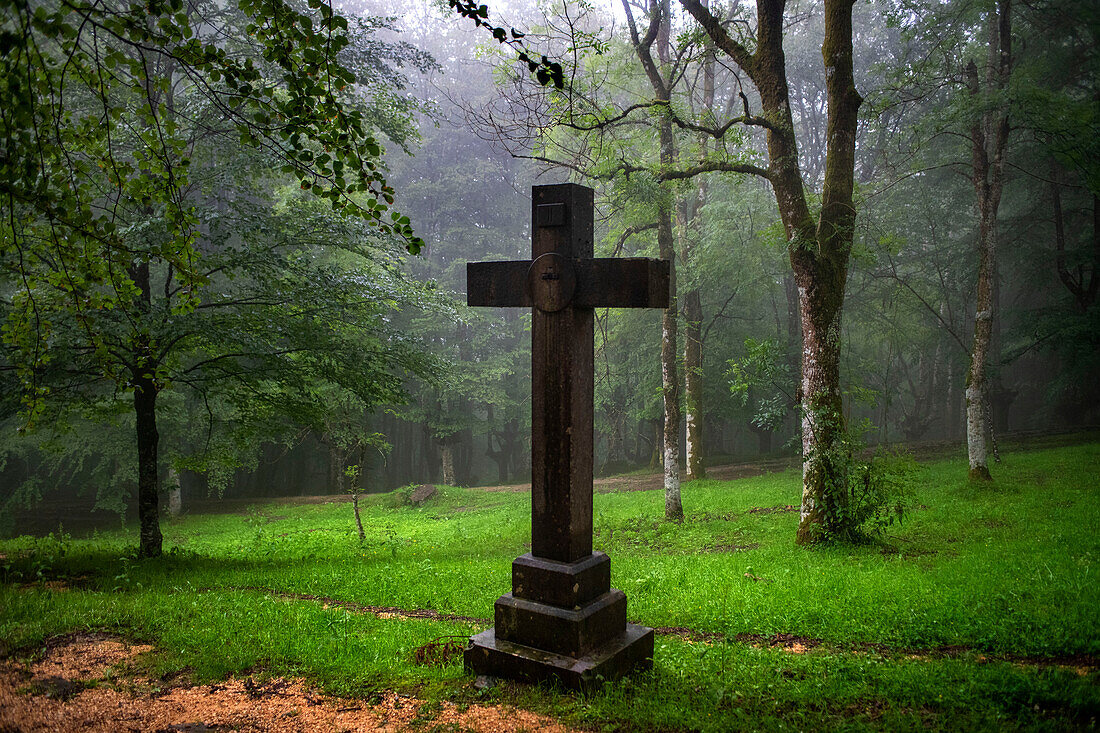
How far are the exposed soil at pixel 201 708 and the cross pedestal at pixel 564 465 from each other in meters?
0.52

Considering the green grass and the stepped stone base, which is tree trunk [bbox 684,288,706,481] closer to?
the green grass

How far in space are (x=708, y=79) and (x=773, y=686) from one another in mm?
18997

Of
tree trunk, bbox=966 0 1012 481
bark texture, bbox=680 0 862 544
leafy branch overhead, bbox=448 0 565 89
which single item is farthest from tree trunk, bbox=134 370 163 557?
tree trunk, bbox=966 0 1012 481

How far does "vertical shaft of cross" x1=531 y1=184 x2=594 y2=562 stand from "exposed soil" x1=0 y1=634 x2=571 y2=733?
115 cm

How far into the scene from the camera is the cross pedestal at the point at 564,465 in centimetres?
416

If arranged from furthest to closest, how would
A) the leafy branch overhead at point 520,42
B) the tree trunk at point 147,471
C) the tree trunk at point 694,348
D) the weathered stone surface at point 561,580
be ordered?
the tree trunk at point 694,348 → the tree trunk at point 147,471 → the weathered stone surface at point 561,580 → the leafy branch overhead at point 520,42

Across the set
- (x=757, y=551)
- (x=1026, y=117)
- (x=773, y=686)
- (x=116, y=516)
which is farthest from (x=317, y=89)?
(x=116, y=516)

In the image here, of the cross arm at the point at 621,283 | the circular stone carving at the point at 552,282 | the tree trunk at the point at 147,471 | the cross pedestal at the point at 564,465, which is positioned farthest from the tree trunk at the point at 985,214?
the tree trunk at the point at 147,471

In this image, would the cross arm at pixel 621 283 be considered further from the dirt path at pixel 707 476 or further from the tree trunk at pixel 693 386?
the dirt path at pixel 707 476

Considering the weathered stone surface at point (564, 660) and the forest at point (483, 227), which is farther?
the forest at point (483, 227)

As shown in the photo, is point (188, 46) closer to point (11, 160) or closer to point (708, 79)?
point (11, 160)

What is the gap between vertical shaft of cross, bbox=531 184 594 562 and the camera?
4.33 m

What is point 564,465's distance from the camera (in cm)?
434

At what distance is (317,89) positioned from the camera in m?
3.57
